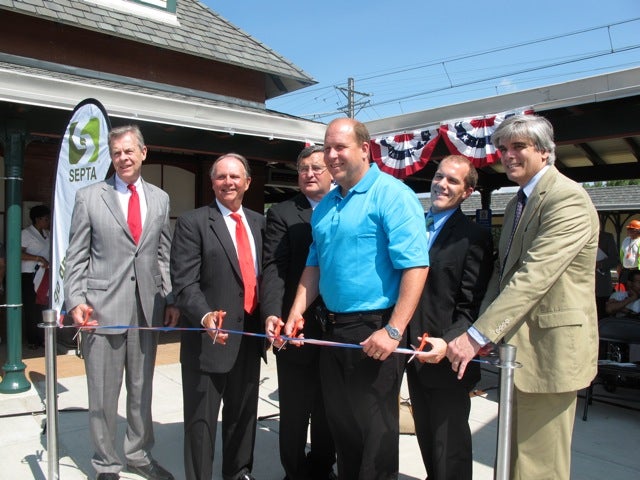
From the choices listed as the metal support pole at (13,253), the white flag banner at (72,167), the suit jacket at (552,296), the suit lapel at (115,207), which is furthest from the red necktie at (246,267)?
the metal support pole at (13,253)

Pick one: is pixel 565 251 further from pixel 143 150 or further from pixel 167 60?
pixel 167 60

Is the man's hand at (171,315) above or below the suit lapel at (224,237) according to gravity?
below

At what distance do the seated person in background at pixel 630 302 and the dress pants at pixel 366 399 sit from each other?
4758mm

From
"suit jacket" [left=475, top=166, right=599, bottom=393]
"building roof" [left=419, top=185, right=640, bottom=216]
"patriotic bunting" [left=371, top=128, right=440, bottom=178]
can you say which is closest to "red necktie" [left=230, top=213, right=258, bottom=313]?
"suit jacket" [left=475, top=166, right=599, bottom=393]

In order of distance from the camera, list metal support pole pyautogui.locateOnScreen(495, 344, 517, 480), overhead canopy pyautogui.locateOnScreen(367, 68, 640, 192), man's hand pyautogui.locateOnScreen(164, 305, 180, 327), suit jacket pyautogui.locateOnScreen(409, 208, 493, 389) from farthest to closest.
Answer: overhead canopy pyautogui.locateOnScreen(367, 68, 640, 192)
man's hand pyautogui.locateOnScreen(164, 305, 180, 327)
suit jacket pyautogui.locateOnScreen(409, 208, 493, 389)
metal support pole pyautogui.locateOnScreen(495, 344, 517, 480)

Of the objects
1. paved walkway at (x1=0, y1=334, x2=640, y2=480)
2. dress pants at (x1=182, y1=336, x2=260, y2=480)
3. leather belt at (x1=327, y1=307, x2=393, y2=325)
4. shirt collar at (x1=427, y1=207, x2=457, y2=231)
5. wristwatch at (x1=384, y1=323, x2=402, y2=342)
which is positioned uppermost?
shirt collar at (x1=427, y1=207, x2=457, y2=231)

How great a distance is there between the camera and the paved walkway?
356 centimetres

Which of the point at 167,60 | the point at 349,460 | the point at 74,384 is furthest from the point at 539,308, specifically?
the point at 167,60

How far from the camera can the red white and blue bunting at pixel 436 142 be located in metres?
5.79

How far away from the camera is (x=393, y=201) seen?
2381 mm

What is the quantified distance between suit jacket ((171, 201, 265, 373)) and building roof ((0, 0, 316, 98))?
20.9ft

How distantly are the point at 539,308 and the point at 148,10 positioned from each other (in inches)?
363

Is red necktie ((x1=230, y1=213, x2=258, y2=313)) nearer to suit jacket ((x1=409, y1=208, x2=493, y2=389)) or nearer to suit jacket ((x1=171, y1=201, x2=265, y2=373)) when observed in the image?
suit jacket ((x1=171, y1=201, x2=265, y2=373))

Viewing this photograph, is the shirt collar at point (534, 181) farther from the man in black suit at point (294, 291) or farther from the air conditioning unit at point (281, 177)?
the air conditioning unit at point (281, 177)
